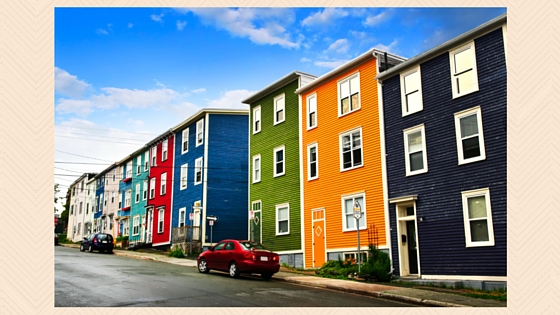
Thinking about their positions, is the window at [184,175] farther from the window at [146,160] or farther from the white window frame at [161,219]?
the window at [146,160]

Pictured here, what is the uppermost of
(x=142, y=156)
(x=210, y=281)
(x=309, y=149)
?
(x=142, y=156)

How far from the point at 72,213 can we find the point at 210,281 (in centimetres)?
5926

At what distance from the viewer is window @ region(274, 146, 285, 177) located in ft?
88.5

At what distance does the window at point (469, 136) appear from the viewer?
16.5 meters

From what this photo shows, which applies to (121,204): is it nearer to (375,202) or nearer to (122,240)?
(122,240)

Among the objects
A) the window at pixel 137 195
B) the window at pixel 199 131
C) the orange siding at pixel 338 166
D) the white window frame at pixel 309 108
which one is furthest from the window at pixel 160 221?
the white window frame at pixel 309 108

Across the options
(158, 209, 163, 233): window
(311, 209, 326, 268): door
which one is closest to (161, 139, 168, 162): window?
(158, 209, 163, 233): window

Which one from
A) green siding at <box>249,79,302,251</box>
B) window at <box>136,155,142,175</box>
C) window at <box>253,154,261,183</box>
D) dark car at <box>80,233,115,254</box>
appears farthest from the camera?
window at <box>136,155,142,175</box>

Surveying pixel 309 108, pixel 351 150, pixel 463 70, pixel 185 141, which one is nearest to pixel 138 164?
pixel 185 141

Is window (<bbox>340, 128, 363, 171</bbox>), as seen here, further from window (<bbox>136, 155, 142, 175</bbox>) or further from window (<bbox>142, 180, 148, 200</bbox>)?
window (<bbox>136, 155, 142, 175</bbox>)

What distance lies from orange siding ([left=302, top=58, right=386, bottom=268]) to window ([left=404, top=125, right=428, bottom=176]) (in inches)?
58.5

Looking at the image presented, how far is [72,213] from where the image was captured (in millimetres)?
69438

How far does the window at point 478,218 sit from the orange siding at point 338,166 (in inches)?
153
